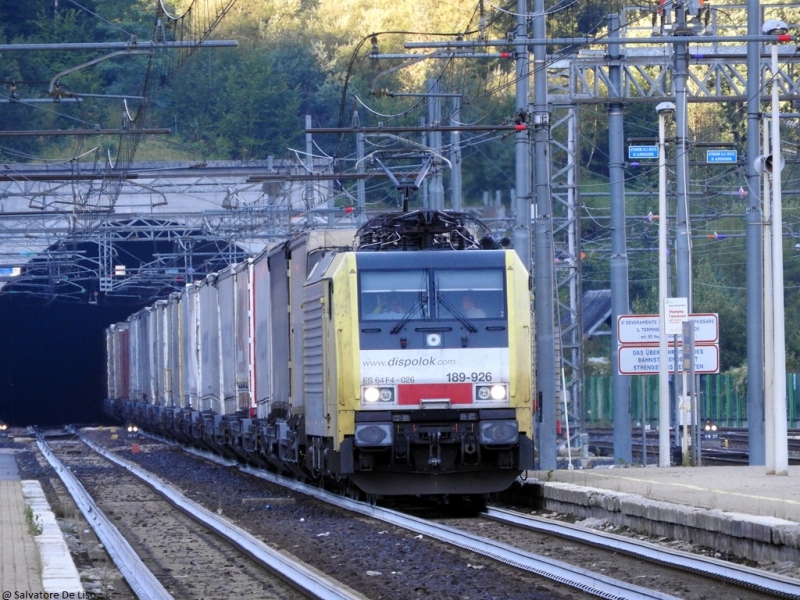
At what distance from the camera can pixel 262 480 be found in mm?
24719

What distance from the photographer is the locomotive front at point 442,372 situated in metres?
16.5

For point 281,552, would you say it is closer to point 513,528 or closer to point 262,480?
point 513,528

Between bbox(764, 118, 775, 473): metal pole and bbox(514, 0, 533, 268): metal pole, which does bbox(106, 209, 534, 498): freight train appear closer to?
bbox(764, 118, 775, 473): metal pole

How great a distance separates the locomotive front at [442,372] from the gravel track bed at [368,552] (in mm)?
999

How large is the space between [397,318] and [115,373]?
44.2 m

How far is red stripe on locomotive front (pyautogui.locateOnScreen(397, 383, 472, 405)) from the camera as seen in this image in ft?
54.2

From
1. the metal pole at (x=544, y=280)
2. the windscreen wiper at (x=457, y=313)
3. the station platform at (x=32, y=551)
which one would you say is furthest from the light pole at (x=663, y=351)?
the station platform at (x=32, y=551)

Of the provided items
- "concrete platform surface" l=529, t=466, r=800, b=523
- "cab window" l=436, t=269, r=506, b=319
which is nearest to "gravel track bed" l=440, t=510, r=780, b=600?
"concrete platform surface" l=529, t=466, r=800, b=523

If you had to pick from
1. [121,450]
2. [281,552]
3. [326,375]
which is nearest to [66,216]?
[121,450]

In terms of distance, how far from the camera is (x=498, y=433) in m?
16.4

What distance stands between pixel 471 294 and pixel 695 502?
380cm

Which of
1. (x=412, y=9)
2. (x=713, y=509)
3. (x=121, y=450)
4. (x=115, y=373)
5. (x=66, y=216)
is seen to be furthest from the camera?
(x=412, y=9)

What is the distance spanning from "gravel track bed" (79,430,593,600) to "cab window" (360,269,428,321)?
7.70ft

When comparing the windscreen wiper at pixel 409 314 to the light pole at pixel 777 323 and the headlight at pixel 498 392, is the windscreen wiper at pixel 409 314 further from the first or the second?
the light pole at pixel 777 323
